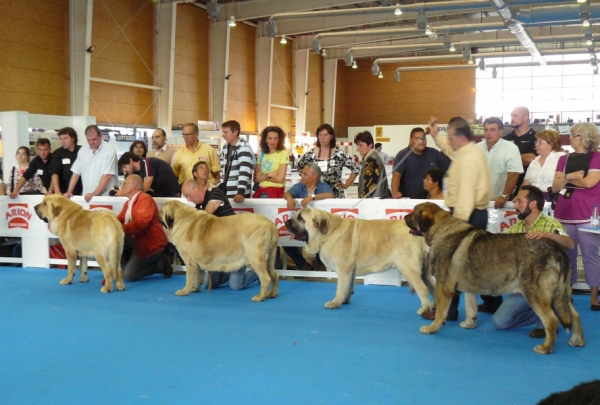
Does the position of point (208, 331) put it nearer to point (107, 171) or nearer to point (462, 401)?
point (462, 401)

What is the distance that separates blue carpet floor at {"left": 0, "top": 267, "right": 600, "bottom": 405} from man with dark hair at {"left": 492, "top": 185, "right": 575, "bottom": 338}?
15 cm

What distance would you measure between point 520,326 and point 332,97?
2854 cm

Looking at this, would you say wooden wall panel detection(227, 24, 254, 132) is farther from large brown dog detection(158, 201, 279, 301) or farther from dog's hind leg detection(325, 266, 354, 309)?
dog's hind leg detection(325, 266, 354, 309)

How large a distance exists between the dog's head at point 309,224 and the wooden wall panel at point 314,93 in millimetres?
25892

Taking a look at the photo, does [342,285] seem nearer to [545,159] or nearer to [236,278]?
[236,278]

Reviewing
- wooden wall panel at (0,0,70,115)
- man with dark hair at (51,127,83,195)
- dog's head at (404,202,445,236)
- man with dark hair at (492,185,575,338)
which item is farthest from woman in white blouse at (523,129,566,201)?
wooden wall panel at (0,0,70,115)

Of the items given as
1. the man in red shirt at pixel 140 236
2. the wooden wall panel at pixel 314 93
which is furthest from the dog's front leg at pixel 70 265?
the wooden wall panel at pixel 314 93

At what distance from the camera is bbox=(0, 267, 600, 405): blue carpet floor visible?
3959mm

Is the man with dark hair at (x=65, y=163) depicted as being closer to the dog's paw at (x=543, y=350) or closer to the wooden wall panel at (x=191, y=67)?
the dog's paw at (x=543, y=350)

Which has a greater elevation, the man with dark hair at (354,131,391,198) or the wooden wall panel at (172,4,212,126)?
the wooden wall panel at (172,4,212,126)

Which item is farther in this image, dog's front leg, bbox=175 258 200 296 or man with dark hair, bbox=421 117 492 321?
dog's front leg, bbox=175 258 200 296

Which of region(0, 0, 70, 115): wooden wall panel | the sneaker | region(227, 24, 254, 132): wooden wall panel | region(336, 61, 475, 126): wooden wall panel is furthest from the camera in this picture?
region(336, 61, 475, 126): wooden wall panel

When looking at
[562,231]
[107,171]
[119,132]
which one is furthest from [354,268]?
[119,132]

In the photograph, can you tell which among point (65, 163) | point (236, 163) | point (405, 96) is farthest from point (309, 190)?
point (405, 96)
